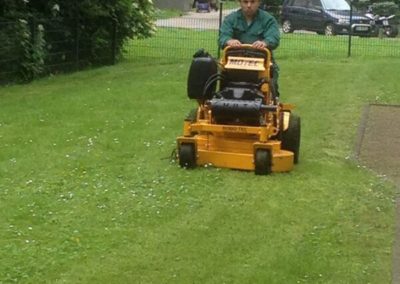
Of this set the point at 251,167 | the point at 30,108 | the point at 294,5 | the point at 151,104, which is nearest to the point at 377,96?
the point at 151,104

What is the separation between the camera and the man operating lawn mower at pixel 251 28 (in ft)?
29.6

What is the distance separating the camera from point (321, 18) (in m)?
27.9

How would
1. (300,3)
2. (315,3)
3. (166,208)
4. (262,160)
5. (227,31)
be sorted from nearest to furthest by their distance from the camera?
(166,208) → (262,160) → (227,31) → (315,3) → (300,3)

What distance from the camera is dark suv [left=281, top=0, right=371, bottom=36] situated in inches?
1047

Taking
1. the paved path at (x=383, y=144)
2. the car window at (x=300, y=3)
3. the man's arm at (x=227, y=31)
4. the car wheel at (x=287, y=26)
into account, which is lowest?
the car wheel at (x=287, y=26)

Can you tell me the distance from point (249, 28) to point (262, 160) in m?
1.55

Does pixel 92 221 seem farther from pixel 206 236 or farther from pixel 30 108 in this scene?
pixel 30 108

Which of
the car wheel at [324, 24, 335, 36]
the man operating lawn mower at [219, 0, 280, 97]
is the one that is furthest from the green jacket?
the car wheel at [324, 24, 335, 36]

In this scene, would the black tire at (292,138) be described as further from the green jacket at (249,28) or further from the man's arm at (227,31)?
the man's arm at (227,31)

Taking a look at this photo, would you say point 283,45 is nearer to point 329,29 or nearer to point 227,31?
point 329,29

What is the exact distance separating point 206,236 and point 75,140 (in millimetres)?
3881

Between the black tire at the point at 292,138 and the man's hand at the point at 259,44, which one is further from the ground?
the man's hand at the point at 259,44

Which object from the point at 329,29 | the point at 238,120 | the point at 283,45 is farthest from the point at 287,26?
the point at 238,120

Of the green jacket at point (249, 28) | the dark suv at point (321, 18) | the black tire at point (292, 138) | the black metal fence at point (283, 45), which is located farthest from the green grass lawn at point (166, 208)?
the dark suv at point (321, 18)
